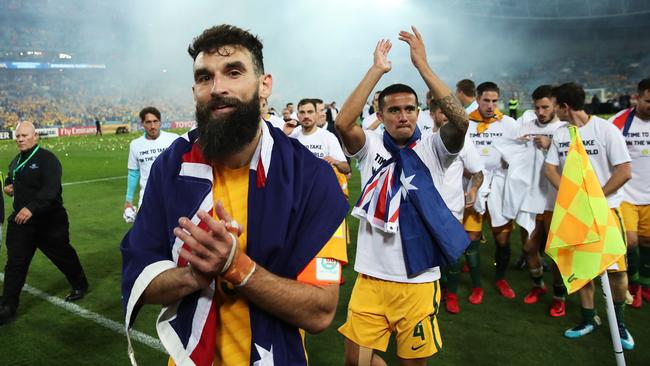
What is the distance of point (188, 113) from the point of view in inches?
1994

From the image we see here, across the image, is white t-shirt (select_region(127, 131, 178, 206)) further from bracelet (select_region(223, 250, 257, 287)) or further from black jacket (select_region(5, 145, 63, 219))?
bracelet (select_region(223, 250, 257, 287))

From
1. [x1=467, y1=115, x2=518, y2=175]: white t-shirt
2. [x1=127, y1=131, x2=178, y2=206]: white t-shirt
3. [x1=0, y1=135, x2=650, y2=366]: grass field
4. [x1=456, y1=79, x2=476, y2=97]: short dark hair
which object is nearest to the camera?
[x1=0, y1=135, x2=650, y2=366]: grass field

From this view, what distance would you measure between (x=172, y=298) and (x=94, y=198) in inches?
471

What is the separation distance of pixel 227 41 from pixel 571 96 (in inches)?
161

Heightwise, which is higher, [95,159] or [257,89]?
[257,89]

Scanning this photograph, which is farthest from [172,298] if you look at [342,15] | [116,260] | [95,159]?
[342,15]

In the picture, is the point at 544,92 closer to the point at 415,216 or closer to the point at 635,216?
the point at 635,216

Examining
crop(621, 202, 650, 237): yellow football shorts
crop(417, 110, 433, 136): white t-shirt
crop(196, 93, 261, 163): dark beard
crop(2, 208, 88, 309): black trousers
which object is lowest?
crop(2, 208, 88, 309): black trousers

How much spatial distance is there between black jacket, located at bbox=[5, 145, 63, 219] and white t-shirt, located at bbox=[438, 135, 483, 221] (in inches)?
171

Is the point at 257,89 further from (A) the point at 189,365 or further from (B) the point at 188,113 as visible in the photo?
(B) the point at 188,113

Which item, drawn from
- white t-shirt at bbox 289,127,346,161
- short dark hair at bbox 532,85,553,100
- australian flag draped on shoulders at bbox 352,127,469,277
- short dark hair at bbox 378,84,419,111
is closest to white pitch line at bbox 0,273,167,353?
australian flag draped on shoulders at bbox 352,127,469,277

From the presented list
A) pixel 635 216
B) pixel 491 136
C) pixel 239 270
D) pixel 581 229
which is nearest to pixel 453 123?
pixel 581 229

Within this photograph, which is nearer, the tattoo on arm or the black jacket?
the tattoo on arm

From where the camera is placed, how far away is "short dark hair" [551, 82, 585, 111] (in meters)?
4.83
